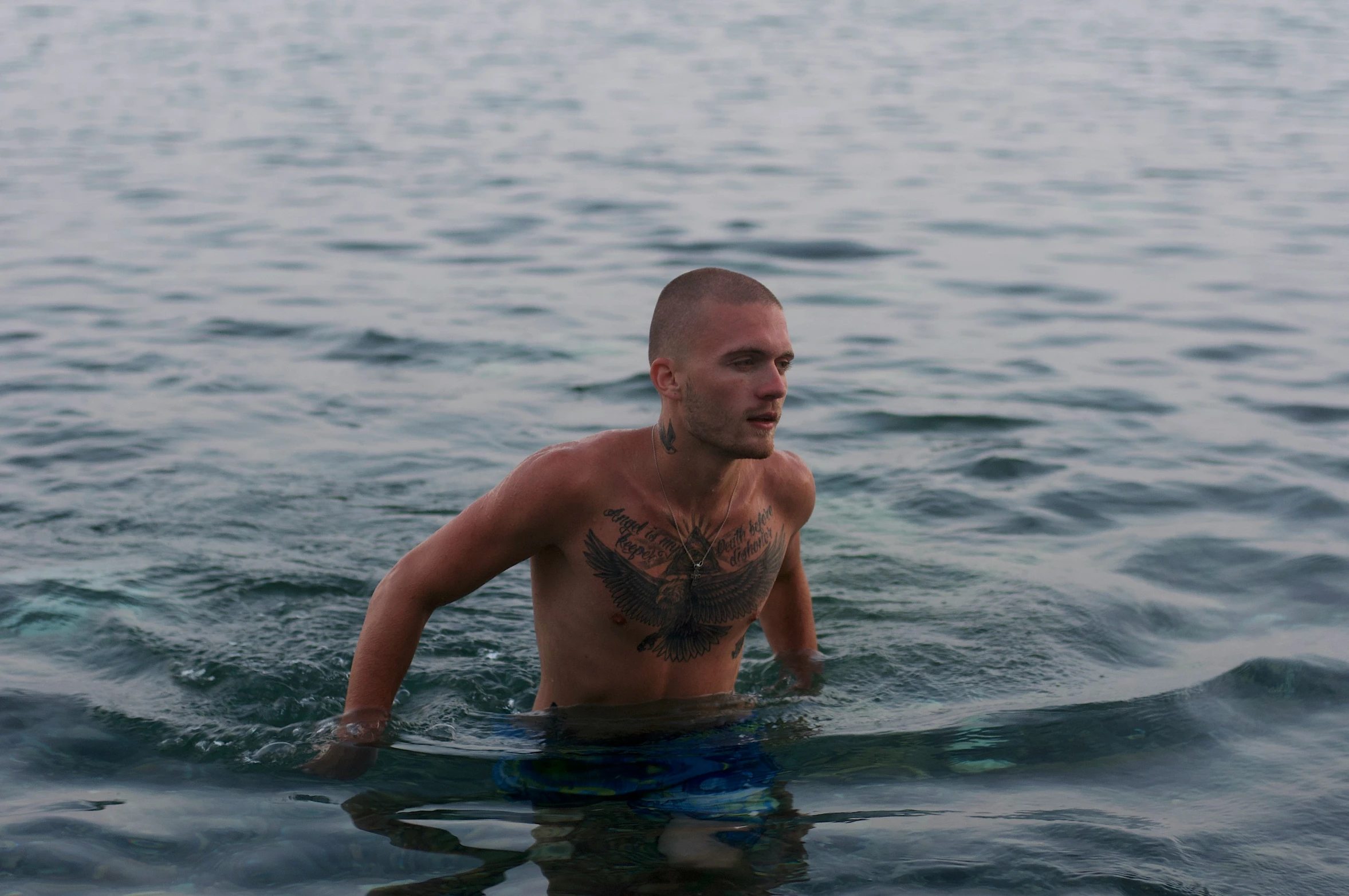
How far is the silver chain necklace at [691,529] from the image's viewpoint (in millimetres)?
4758

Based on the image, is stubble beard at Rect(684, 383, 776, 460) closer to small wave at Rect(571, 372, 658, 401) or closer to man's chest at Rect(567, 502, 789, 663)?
man's chest at Rect(567, 502, 789, 663)

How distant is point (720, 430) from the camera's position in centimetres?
448

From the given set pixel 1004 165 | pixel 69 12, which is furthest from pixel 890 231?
pixel 69 12

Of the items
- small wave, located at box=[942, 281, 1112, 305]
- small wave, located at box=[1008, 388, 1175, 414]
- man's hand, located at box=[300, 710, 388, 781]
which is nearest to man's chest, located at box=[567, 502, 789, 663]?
man's hand, located at box=[300, 710, 388, 781]

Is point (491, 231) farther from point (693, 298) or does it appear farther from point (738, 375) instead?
point (738, 375)

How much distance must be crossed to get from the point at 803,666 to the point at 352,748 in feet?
5.96

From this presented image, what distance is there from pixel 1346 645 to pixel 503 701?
11.5 ft

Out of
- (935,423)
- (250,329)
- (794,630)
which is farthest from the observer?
(250,329)

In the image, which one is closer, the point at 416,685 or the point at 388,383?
the point at 416,685

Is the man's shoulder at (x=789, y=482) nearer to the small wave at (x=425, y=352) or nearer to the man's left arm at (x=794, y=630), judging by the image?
the man's left arm at (x=794, y=630)

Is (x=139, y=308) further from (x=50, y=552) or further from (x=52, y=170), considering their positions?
(x=52, y=170)

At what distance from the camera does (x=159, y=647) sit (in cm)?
642

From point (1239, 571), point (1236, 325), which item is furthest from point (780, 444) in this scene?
point (1236, 325)

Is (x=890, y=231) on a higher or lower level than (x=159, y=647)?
higher
